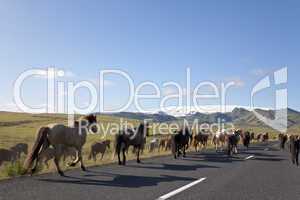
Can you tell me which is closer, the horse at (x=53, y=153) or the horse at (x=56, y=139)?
the horse at (x=56, y=139)

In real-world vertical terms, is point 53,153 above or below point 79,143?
below

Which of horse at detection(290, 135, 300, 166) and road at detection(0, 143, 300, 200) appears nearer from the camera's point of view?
road at detection(0, 143, 300, 200)

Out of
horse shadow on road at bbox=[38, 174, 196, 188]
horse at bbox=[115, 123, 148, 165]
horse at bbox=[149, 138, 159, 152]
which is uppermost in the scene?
horse at bbox=[115, 123, 148, 165]

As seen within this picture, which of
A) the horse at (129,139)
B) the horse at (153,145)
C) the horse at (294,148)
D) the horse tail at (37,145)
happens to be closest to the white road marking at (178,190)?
the horse tail at (37,145)

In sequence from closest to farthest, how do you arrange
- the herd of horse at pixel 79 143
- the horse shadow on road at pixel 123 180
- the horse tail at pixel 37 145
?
the horse shadow on road at pixel 123 180 → the horse tail at pixel 37 145 → the herd of horse at pixel 79 143

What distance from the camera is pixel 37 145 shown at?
46.0ft

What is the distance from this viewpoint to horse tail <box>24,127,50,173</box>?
13.9 metres

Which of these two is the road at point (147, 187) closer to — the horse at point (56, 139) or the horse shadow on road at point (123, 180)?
the horse shadow on road at point (123, 180)

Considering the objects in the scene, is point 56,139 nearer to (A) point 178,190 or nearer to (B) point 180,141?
(A) point 178,190

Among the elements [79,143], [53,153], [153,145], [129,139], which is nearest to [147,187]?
[79,143]

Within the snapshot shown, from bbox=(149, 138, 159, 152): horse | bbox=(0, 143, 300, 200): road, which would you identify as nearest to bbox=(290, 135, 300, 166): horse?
bbox=(0, 143, 300, 200): road

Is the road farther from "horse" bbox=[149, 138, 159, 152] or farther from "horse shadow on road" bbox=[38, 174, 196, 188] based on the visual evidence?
"horse" bbox=[149, 138, 159, 152]

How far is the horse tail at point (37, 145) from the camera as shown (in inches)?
549

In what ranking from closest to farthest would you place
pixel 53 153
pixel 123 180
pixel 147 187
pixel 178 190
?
pixel 178 190 → pixel 147 187 → pixel 123 180 → pixel 53 153
